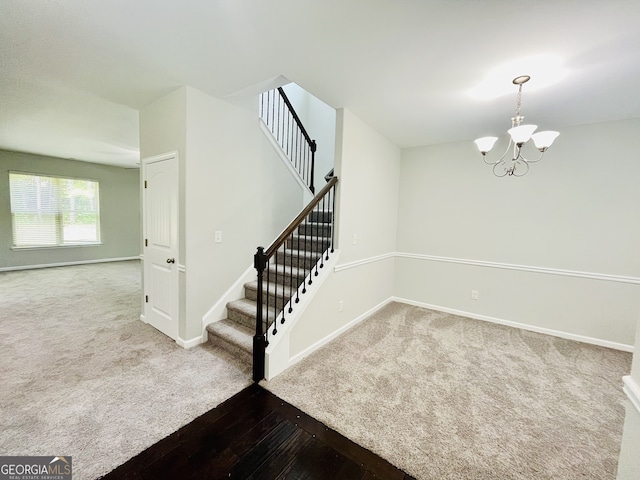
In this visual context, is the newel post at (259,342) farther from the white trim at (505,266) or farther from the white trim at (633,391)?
the white trim at (633,391)

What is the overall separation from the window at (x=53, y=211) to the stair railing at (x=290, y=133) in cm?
553

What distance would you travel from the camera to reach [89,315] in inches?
134

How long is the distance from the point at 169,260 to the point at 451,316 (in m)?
3.81

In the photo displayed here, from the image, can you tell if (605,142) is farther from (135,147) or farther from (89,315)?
(135,147)

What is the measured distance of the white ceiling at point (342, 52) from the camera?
4.84 ft

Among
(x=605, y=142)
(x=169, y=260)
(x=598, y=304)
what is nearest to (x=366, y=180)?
(x=169, y=260)

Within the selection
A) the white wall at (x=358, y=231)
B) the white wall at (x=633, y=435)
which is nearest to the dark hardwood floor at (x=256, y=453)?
the white wall at (x=358, y=231)

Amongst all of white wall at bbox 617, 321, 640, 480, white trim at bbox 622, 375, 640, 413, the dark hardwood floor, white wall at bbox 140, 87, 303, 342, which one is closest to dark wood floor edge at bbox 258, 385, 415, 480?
the dark hardwood floor

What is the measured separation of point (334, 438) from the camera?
1634mm

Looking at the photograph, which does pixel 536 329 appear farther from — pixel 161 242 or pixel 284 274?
pixel 161 242

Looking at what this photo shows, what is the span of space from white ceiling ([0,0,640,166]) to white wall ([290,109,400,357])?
0.44 meters

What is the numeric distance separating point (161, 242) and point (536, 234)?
4583 mm

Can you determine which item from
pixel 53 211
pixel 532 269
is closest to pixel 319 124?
pixel 532 269

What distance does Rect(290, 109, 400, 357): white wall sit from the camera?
2.76m
